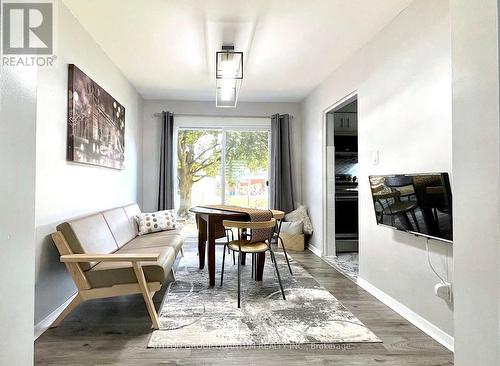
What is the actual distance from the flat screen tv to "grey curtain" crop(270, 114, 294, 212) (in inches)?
109

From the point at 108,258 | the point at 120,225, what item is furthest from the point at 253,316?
the point at 120,225

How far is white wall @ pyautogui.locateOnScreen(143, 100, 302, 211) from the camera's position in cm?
526

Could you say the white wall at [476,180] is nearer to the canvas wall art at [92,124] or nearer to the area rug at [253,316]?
the area rug at [253,316]

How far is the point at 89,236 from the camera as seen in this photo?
2.40 metres

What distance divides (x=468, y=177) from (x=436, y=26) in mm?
1683

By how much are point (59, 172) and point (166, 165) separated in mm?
2815

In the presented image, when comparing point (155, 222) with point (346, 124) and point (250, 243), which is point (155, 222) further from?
point (346, 124)

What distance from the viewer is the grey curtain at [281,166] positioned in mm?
5324

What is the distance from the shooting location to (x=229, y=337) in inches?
79.6

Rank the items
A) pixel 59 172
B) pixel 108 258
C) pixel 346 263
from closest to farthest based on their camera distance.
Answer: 1. pixel 108 258
2. pixel 59 172
3. pixel 346 263

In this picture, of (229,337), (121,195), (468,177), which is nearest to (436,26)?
(468,177)

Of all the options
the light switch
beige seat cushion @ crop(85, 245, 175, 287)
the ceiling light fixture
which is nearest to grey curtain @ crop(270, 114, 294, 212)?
the ceiling light fixture

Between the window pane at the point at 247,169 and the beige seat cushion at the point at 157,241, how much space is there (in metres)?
2.10

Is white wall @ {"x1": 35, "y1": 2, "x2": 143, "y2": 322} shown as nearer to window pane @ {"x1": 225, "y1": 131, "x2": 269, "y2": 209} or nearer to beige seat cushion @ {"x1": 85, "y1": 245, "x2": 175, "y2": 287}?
beige seat cushion @ {"x1": 85, "y1": 245, "x2": 175, "y2": 287}
